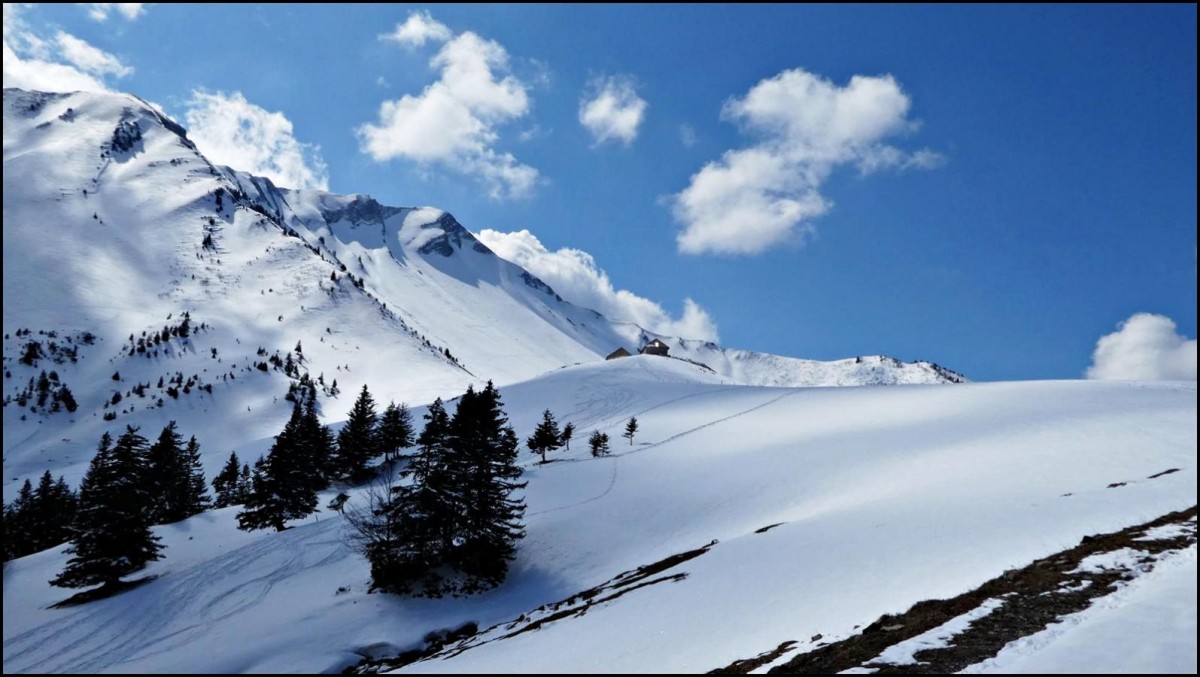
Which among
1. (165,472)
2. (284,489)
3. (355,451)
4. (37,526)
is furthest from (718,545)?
(37,526)

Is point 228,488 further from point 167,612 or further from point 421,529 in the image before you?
point 421,529

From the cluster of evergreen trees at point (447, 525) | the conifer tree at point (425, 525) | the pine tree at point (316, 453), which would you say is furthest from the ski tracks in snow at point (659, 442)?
the pine tree at point (316, 453)

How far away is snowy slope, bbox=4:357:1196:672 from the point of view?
57.0 feet

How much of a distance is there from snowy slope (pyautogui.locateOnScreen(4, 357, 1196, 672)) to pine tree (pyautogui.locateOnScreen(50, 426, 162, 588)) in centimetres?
216

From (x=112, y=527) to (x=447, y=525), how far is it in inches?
937

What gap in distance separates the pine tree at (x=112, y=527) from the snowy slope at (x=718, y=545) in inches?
85.2

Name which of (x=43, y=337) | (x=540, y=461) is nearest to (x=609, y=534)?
(x=540, y=461)

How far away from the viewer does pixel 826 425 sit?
171ft

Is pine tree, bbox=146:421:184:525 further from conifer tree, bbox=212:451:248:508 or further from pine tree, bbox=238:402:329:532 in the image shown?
conifer tree, bbox=212:451:248:508

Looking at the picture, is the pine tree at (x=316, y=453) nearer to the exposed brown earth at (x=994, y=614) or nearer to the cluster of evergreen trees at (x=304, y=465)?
the cluster of evergreen trees at (x=304, y=465)

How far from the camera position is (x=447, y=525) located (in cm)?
3152

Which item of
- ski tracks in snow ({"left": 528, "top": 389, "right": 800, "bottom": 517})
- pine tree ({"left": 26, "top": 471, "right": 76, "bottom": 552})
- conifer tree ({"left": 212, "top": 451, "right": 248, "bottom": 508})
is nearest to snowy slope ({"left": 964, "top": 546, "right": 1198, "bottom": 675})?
ski tracks in snow ({"left": 528, "top": 389, "right": 800, "bottom": 517})

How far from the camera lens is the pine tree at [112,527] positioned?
3547 cm

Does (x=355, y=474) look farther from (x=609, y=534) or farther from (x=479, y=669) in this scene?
(x=479, y=669)
